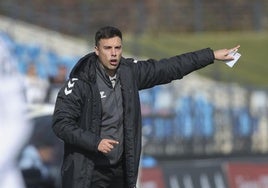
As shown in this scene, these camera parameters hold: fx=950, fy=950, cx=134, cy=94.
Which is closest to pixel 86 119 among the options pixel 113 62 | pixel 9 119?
pixel 113 62

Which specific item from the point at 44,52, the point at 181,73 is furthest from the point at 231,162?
the point at 44,52

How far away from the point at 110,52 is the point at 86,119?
480 millimetres

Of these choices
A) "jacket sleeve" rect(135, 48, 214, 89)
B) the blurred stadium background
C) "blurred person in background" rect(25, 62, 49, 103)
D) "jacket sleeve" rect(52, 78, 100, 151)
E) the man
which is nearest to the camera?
"jacket sleeve" rect(52, 78, 100, 151)

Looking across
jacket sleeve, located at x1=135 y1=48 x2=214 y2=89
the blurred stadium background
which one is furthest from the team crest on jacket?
the blurred stadium background

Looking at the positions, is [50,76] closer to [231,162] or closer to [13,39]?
[13,39]

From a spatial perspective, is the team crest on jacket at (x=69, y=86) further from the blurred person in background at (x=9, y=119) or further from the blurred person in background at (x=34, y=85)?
the blurred person in background at (x=34, y=85)

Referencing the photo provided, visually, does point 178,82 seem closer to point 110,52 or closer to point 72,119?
point 110,52

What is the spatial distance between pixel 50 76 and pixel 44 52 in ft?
8.07

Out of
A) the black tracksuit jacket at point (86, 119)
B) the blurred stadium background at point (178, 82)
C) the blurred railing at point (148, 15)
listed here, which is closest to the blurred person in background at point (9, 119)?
the black tracksuit jacket at point (86, 119)

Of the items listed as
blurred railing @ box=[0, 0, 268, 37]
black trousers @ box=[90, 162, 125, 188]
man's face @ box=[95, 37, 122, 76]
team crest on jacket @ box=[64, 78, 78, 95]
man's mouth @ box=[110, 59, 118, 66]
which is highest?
blurred railing @ box=[0, 0, 268, 37]

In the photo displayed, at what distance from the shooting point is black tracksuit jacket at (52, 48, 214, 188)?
20.6 ft

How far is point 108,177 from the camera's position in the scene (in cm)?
656

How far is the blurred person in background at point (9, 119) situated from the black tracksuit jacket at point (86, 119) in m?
0.82

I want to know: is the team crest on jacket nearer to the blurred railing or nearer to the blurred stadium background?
the blurred stadium background
